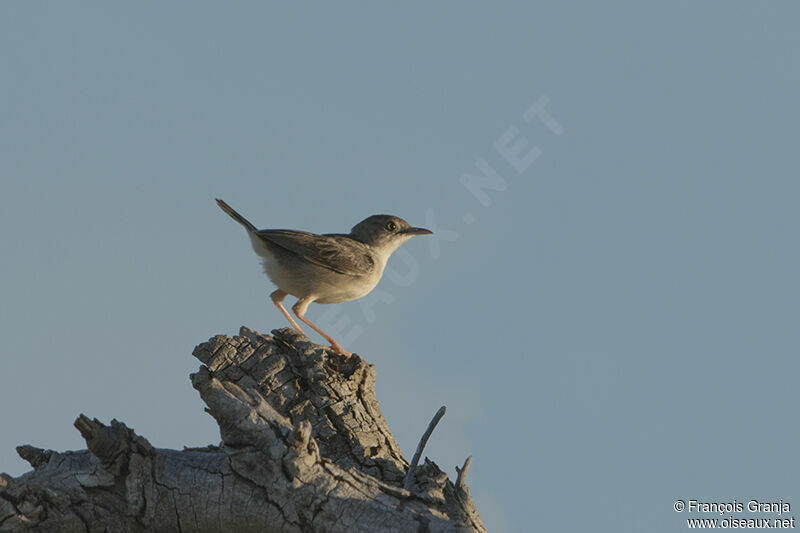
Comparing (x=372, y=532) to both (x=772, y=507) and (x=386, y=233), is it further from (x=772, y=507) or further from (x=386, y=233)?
(x=386, y=233)

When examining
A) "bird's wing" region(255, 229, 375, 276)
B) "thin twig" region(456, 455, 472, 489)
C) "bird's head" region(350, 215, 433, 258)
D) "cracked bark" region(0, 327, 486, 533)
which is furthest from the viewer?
"bird's head" region(350, 215, 433, 258)

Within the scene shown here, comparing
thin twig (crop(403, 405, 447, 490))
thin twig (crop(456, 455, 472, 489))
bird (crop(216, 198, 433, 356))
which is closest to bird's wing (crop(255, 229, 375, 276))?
bird (crop(216, 198, 433, 356))

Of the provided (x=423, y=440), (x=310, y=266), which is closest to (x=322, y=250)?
(x=310, y=266)

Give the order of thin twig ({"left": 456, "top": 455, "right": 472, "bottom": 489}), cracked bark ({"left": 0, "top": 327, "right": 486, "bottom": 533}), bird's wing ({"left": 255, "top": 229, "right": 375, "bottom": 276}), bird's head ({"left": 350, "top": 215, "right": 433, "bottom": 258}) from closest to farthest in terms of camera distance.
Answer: cracked bark ({"left": 0, "top": 327, "right": 486, "bottom": 533}), thin twig ({"left": 456, "top": 455, "right": 472, "bottom": 489}), bird's wing ({"left": 255, "top": 229, "right": 375, "bottom": 276}), bird's head ({"left": 350, "top": 215, "right": 433, "bottom": 258})

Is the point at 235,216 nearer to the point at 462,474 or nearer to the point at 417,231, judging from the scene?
the point at 417,231

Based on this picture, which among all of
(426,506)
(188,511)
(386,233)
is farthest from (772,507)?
(386,233)

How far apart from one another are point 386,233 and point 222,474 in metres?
7.97

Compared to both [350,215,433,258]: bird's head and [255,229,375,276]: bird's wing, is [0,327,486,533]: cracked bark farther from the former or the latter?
[350,215,433,258]: bird's head

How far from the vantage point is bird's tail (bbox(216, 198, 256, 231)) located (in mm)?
11664

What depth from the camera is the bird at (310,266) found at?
1124cm

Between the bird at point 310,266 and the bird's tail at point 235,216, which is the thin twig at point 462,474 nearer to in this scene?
the bird at point 310,266

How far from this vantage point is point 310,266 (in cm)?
1122

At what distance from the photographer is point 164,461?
17.6 ft

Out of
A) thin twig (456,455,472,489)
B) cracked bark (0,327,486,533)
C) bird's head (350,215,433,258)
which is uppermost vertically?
bird's head (350,215,433,258)
